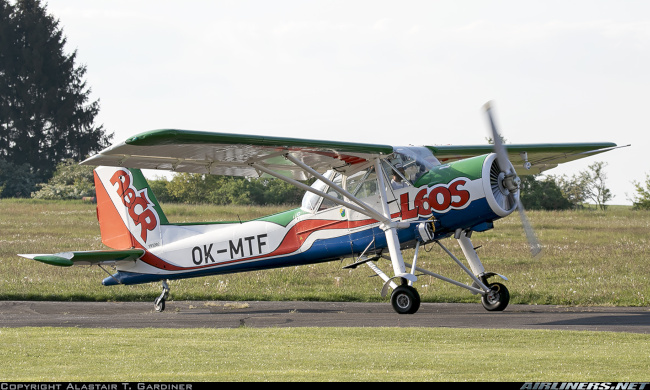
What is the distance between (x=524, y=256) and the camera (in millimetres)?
23594

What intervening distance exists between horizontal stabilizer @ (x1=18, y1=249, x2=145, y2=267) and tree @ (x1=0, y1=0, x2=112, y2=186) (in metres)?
62.8

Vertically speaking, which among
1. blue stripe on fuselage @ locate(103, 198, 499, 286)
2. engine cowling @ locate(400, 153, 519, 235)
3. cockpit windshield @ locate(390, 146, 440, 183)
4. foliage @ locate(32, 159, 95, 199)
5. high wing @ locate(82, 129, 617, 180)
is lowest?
blue stripe on fuselage @ locate(103, 198, 499, 286)

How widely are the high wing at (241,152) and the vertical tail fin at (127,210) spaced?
2528 mm

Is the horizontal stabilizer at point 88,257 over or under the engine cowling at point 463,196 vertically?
under

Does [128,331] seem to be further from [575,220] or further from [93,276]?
[575,220]

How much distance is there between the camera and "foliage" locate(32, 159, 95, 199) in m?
55.5

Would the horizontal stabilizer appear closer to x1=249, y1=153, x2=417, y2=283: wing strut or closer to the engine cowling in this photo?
x1=249, y1=153, x2=417, y2=283: wing strut

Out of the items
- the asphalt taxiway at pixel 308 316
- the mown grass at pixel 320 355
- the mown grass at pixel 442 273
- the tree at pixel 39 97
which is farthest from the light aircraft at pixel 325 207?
the tree at pixel 39 97

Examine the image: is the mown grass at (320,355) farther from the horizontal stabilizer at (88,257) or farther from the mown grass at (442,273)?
the mown grass at (442,273)

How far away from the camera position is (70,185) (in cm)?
5841

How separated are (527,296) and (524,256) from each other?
7.33 meters

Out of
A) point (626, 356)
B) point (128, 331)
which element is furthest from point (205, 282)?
point (626, 356)

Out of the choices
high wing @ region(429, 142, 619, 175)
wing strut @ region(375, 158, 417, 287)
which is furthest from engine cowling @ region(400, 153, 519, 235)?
high wing @ region(429, 142, 619, 175)

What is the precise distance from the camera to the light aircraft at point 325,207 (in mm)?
12898
